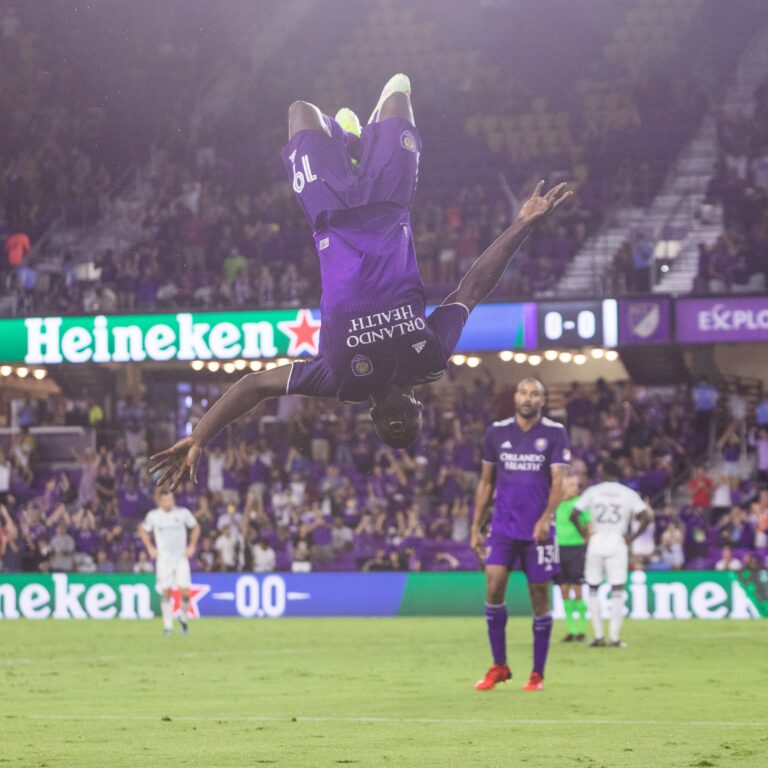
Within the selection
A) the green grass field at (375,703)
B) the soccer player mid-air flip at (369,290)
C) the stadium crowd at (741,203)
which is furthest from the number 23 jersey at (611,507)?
the soccer player mid-air flip at (369,290)

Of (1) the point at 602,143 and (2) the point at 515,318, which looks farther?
(1) the point at 602,143

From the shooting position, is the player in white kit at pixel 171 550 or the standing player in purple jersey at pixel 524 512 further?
the player in white kit at pixel 171 550

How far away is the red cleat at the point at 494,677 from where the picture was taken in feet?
45.3

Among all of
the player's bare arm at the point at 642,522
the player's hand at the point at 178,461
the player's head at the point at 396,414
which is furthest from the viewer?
the player's bare arm at the point at 642,522

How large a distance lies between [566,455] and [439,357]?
616 cm

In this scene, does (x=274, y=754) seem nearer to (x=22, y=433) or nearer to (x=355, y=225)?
(x=355, y=225)

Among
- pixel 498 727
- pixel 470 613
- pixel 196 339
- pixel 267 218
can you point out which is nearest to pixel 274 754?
pixel 498 727

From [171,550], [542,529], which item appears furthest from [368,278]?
[171,550]

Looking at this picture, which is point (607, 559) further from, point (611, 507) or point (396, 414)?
point (396, 414)

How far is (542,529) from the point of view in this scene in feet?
44.9

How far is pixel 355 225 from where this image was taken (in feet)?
27.7

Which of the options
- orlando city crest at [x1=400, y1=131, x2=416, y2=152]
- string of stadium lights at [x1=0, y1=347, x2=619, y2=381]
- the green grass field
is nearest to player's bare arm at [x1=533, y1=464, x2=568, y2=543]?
the green grass field

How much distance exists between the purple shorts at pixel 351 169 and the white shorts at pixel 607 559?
10.9 m

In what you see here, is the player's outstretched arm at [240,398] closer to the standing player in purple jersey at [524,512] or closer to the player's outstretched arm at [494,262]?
the player's outstretched arm at [494,262]
